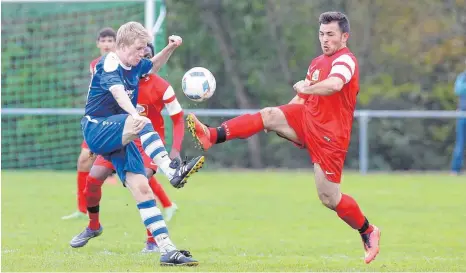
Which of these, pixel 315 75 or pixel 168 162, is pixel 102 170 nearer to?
pixel 168 162

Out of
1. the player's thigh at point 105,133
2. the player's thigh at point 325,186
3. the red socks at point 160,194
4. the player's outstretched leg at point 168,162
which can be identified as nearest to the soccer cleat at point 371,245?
the player's thigh at point 325,186

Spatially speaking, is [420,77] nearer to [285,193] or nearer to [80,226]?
[285,193]

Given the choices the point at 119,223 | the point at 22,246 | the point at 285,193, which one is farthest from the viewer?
the point at 285,193

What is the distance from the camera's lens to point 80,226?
10453mm

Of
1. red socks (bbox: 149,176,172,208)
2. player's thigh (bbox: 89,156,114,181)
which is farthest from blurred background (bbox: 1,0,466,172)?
player's thigh (bbox: 89,156,114,181)

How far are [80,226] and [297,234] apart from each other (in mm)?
2208

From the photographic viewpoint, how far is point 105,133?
745cm

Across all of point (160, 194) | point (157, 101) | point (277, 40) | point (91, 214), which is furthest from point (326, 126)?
point (277, 40)

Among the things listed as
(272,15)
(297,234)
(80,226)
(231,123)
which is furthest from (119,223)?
(272,15)

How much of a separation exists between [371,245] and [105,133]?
2219mm

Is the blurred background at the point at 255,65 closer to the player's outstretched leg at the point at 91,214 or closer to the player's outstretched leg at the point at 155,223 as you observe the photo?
the player's outstretched leg at the point at 91,214

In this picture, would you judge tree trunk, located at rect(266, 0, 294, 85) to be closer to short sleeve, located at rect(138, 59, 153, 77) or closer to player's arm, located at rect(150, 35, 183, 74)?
player's arm, located at rect(150, 35, 183, 74)

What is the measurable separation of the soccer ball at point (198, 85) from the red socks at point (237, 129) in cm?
31

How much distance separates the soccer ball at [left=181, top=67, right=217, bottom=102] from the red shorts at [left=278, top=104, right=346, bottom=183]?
656 mm
